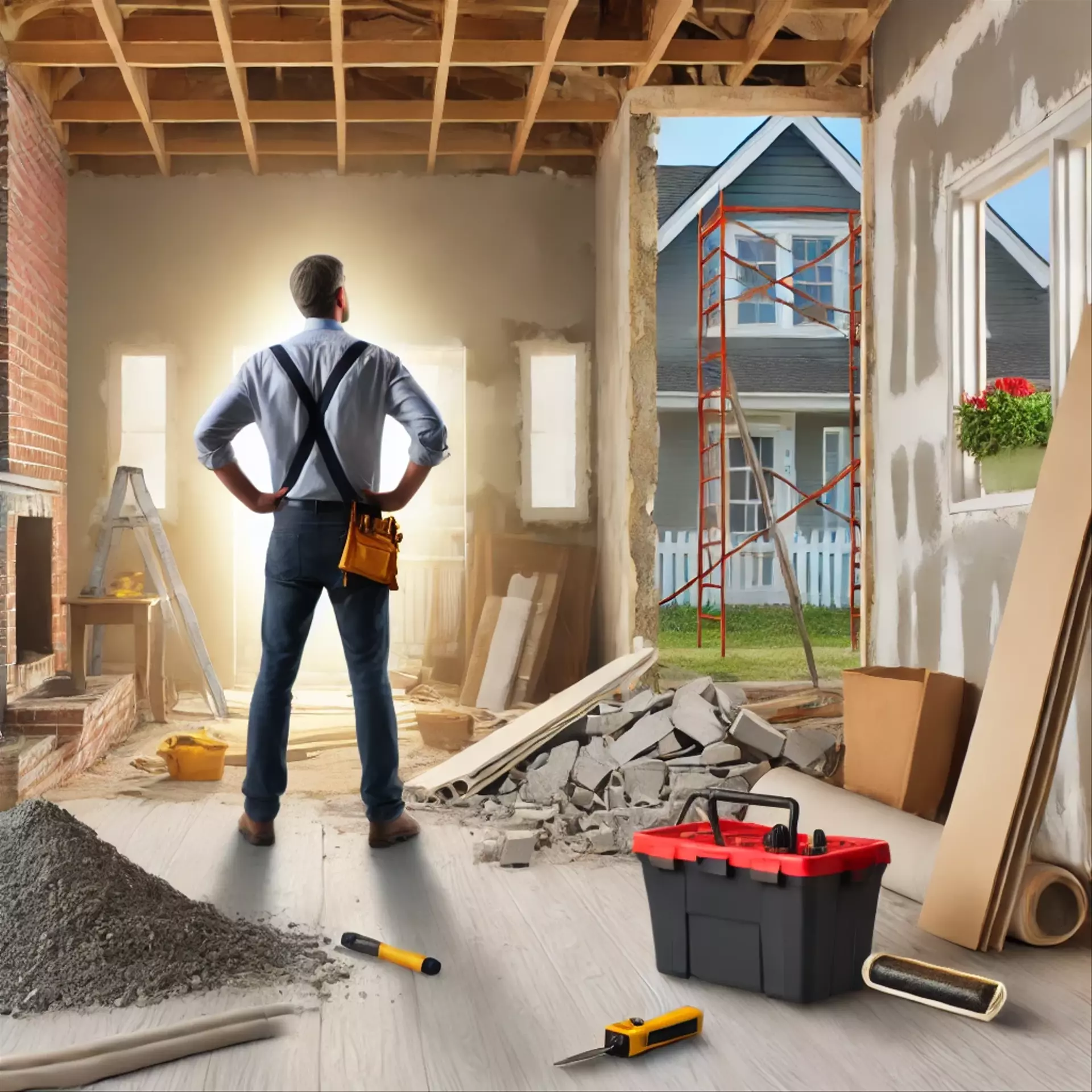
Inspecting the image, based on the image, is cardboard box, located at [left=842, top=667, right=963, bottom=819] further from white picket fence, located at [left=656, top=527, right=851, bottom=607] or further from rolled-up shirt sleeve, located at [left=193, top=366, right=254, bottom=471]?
white picket fence, located at [left=656, top=527, right=851, bottom=607]

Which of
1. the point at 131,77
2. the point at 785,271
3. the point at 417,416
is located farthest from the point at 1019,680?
the point at 785,271

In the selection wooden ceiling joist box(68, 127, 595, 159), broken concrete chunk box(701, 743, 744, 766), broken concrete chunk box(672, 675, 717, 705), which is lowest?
broken concrete chunk box(701, 743, 744, 766)

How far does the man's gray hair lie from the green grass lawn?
4659 millimetres

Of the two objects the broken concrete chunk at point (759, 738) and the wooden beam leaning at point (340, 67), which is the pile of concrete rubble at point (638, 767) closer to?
the broken concrete chunk at point (759, 738)


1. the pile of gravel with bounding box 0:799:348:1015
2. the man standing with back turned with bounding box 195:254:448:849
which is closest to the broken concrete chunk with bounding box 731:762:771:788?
the man standing with back turned with bounding box 195:254:448:849

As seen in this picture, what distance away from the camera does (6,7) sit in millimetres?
5660

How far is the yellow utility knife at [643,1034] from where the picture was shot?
8.11 ft

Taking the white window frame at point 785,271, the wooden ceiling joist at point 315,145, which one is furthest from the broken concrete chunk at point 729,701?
the white window frame at point 785,271

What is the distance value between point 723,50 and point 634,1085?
508 cm

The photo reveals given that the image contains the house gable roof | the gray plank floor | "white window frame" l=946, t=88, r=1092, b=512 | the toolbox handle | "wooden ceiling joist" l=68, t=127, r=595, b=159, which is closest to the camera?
the gray plank floor

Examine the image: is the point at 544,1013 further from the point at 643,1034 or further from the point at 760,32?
the point at 760,32

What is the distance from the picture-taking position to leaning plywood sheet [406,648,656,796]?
488 cm

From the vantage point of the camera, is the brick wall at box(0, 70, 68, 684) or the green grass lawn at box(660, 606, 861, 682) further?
the green grass lawn at box(660, 606, 861, 682)

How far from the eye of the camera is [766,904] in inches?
110
